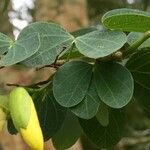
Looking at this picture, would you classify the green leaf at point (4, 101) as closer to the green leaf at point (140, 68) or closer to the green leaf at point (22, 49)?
the green leaf at point (22, 49)

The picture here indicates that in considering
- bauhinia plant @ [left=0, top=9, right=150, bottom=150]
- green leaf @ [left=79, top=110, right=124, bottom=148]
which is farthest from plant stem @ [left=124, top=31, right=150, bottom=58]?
green leaf @ [left=79, top=110, right=124, bottom=148]

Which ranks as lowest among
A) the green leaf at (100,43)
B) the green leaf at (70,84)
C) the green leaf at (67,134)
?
the green leaf at (67,134)

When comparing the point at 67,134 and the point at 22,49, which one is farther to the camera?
the point at 67,134

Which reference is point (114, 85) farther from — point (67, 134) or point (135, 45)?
point (67, 134)

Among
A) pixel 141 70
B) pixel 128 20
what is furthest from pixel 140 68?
pixel 128 20

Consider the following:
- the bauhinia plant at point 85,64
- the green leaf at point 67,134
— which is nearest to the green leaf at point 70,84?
the bauhinia plant at point 85,64

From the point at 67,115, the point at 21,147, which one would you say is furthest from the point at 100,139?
the point at 21,147

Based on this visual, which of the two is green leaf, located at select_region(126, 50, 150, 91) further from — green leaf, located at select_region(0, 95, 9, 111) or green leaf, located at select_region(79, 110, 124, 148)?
green leaf, located at select_region(0, 95, 9, 111)
